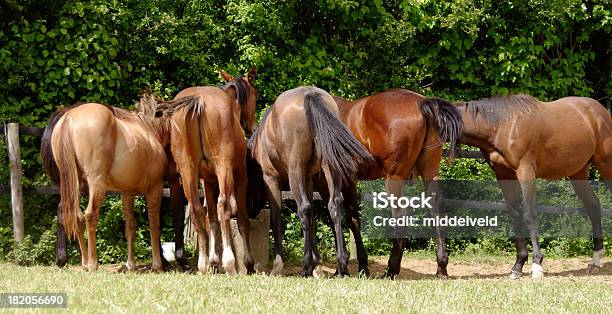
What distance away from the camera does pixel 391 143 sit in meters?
8.55

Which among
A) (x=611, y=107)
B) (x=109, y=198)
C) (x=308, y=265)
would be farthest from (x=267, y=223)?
(x=611, y=107)

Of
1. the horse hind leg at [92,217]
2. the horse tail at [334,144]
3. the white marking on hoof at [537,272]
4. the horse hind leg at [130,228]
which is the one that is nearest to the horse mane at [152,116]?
the horse hind leg at [130,228]

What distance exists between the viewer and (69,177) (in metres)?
7.71

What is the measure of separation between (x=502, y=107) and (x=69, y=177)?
16.6ft

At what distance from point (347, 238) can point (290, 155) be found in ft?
12.6

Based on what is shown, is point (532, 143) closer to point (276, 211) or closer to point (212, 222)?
point (276, 211)

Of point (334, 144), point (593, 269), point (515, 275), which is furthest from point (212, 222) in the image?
point (593, 269)

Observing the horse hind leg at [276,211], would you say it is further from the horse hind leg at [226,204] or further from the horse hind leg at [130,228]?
the horse hind leg at [130,228]

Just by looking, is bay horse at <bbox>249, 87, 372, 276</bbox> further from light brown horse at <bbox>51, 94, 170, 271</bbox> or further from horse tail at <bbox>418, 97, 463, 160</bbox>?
light brown horse at <bbox>51, 94, 170, 271</bbox>

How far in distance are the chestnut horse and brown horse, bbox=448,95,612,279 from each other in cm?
352

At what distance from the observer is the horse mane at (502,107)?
360 inches

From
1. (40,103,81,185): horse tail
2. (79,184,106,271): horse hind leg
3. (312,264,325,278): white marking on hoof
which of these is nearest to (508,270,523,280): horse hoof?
(312,264,325,278): white marking on hoof

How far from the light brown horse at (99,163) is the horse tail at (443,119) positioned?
9.77 ft

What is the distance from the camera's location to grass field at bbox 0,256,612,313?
5.18 meters
